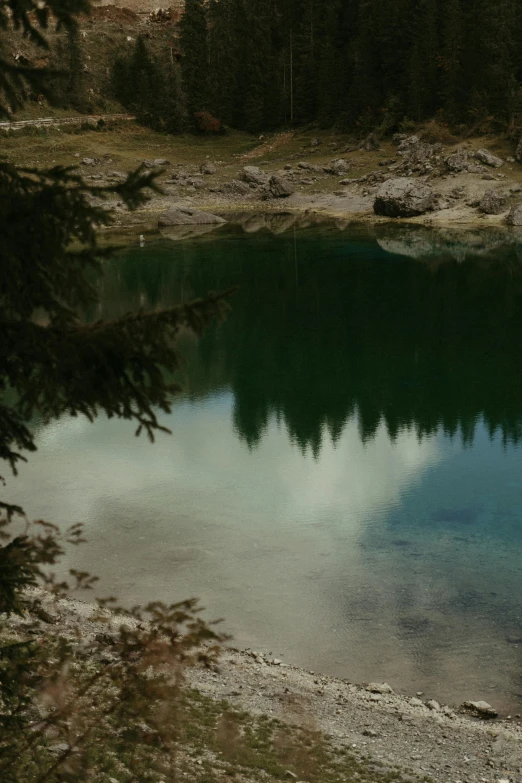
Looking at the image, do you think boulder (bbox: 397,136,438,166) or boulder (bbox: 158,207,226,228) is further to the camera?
boulder (bbox: 397,136,438,166)

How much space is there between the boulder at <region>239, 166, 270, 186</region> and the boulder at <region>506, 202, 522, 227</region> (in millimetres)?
24315

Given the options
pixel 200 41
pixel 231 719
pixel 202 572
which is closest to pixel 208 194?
pixel 200 41

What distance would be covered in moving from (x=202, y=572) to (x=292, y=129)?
8939 centimetres

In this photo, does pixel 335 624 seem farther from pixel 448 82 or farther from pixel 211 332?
pixel 448 82

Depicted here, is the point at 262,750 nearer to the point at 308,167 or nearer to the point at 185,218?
the point at 185,218

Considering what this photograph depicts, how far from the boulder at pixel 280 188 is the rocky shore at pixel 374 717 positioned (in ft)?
228

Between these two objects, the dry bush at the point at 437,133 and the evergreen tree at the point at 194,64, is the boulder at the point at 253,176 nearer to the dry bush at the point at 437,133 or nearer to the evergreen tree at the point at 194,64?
the dry bush at the point at 437,133

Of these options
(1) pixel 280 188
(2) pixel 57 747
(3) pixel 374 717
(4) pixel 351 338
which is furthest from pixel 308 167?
(2) pixel 57 747

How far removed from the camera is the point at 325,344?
131 ft

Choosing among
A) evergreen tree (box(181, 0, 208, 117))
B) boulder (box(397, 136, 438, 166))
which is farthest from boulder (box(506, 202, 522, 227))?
evergreen tree (box(181, 0, 208, 117))

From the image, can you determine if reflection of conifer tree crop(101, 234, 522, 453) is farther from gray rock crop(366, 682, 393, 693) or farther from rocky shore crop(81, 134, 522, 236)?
gray rock crop(366, 682, 393, 693)

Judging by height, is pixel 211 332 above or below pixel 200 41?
below

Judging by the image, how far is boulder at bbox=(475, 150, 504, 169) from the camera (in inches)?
2950

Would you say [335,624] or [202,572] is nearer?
[335,624]
